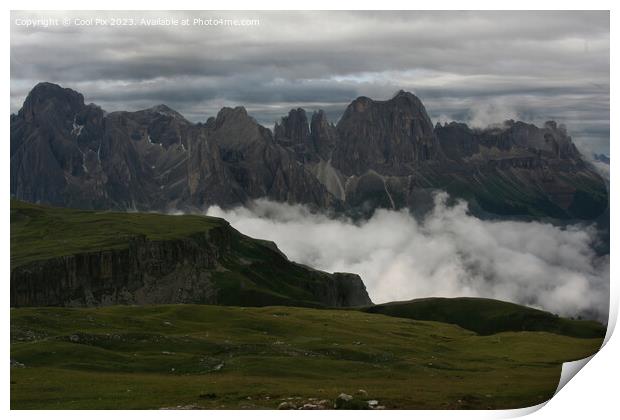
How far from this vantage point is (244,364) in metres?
85.6

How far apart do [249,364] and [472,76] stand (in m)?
62.9

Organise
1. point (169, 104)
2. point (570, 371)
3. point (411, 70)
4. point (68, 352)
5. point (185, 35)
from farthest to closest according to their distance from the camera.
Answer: point (169, 104)
point (411, 70)
point (185, 35)
point (570, 371)
point (68, 352)

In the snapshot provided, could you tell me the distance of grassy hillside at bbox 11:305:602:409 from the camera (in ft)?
238

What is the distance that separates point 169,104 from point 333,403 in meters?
80.9

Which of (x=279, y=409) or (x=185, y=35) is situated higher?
(x=185, y=35)

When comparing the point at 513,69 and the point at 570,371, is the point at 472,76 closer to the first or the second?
the point at 513,69

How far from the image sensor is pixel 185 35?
97875 mm

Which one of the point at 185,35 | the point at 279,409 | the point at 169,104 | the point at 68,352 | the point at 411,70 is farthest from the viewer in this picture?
the point at 169,104

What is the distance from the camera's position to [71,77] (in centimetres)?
12225

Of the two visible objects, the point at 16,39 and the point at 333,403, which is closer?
the point at 333,403

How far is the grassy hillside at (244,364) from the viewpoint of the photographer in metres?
72.7
